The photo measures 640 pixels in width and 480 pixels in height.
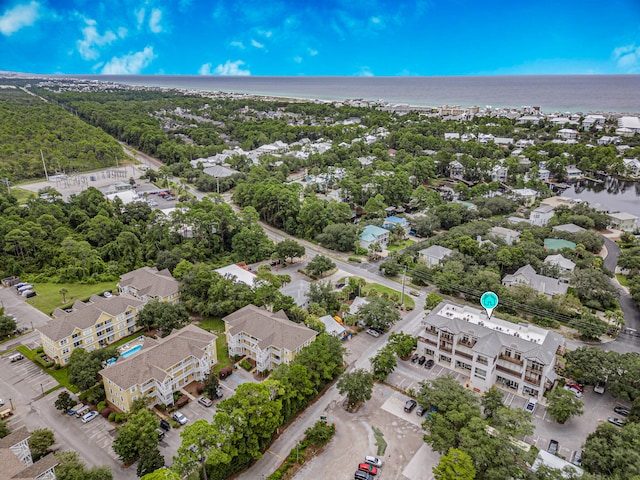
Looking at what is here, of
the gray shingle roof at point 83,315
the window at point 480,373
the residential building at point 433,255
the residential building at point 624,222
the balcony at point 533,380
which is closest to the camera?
the balcony at point 533,380

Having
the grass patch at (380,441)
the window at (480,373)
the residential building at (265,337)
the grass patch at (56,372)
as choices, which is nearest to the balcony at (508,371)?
the window at (480,373)

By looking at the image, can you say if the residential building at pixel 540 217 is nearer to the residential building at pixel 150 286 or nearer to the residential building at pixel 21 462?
the residential building at pixel 150 286

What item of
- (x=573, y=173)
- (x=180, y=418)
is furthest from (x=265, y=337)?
(x=573, y=173)

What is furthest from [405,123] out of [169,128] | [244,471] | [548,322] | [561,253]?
[244,471]

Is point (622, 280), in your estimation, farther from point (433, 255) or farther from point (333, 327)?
point (333, 327)

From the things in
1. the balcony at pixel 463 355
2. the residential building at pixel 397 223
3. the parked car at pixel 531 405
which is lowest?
the parked car at pixel 531 405

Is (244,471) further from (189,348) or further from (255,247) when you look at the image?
(255,247)
